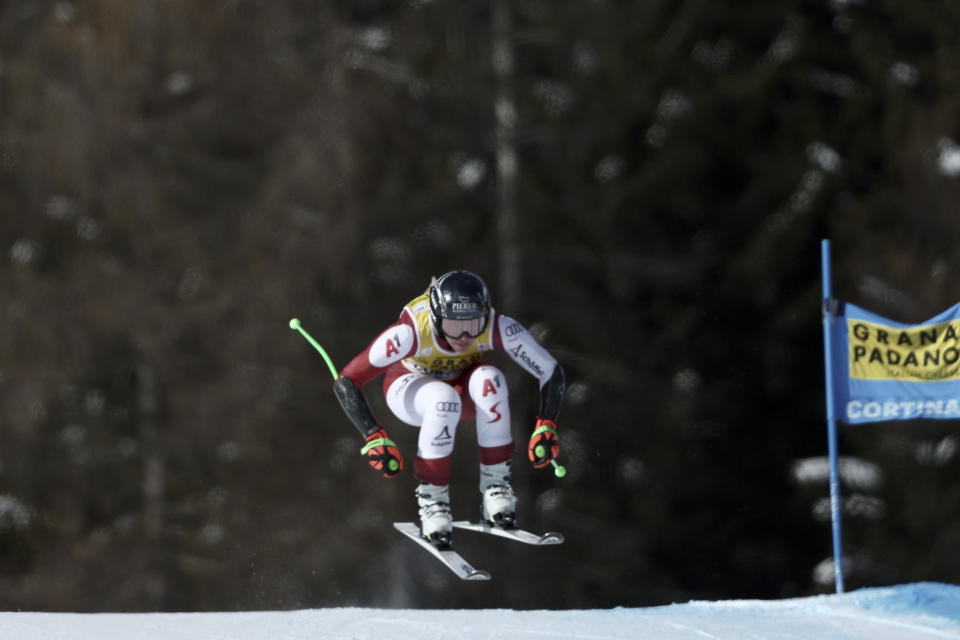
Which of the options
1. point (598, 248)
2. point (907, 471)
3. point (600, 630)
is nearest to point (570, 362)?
point (598, 248)

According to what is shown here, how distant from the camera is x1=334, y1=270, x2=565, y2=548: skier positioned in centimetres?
659

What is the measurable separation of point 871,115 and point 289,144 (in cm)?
825

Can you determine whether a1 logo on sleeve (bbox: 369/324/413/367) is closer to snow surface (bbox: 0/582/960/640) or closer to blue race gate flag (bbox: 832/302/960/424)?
snow surface (bbox: 0/582/960/640)

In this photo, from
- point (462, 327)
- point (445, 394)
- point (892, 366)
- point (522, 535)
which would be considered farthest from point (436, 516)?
point (892, 366)

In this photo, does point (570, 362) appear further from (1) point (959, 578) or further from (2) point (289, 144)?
(1) point (959, 578)

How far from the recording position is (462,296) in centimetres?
641

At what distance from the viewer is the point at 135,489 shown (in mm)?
17203

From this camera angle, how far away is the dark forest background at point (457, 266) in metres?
16.4

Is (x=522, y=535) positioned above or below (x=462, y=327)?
below

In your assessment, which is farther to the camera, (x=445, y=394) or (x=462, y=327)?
(x=445, y=394)

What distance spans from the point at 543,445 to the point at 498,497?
0.46 m

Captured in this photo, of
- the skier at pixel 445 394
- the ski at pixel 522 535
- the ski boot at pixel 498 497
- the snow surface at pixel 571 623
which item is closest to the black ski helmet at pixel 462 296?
the skier at pixel 445 394

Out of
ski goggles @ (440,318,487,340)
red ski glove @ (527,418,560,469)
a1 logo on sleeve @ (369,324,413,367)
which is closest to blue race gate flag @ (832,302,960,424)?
red ski glove @ (527,418,560,469)

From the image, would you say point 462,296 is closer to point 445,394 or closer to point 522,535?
point 445,394
